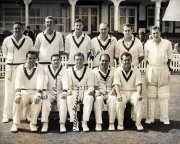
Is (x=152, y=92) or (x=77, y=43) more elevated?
(x=77, y=43)

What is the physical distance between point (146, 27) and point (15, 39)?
564 inches

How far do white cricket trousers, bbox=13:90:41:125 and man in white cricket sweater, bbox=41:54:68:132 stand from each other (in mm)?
132

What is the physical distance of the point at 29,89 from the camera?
5.62 metres

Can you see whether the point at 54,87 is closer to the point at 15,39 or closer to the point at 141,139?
the point at 15,39

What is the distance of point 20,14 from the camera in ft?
59.6

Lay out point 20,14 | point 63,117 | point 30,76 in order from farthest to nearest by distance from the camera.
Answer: point 20,14, point 30,76, point 63,117

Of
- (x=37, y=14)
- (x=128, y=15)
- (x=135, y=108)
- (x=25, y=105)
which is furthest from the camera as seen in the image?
(x=128, y=15)

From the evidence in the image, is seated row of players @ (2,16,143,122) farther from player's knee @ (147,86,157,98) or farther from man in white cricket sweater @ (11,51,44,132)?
player's knee @ (147,86,157,98)

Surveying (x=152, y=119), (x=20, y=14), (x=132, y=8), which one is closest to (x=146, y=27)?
(x=132, y=8)

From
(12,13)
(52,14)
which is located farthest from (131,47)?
(12,13)

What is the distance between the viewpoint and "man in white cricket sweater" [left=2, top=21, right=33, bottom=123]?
19.1ft

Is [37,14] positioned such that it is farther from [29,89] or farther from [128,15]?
[29,89]

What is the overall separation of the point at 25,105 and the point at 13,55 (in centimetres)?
103

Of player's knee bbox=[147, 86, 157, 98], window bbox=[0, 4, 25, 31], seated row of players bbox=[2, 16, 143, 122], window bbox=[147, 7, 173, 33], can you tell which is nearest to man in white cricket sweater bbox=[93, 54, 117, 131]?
seated row of players bbox=[2, 16, 143, 122]
